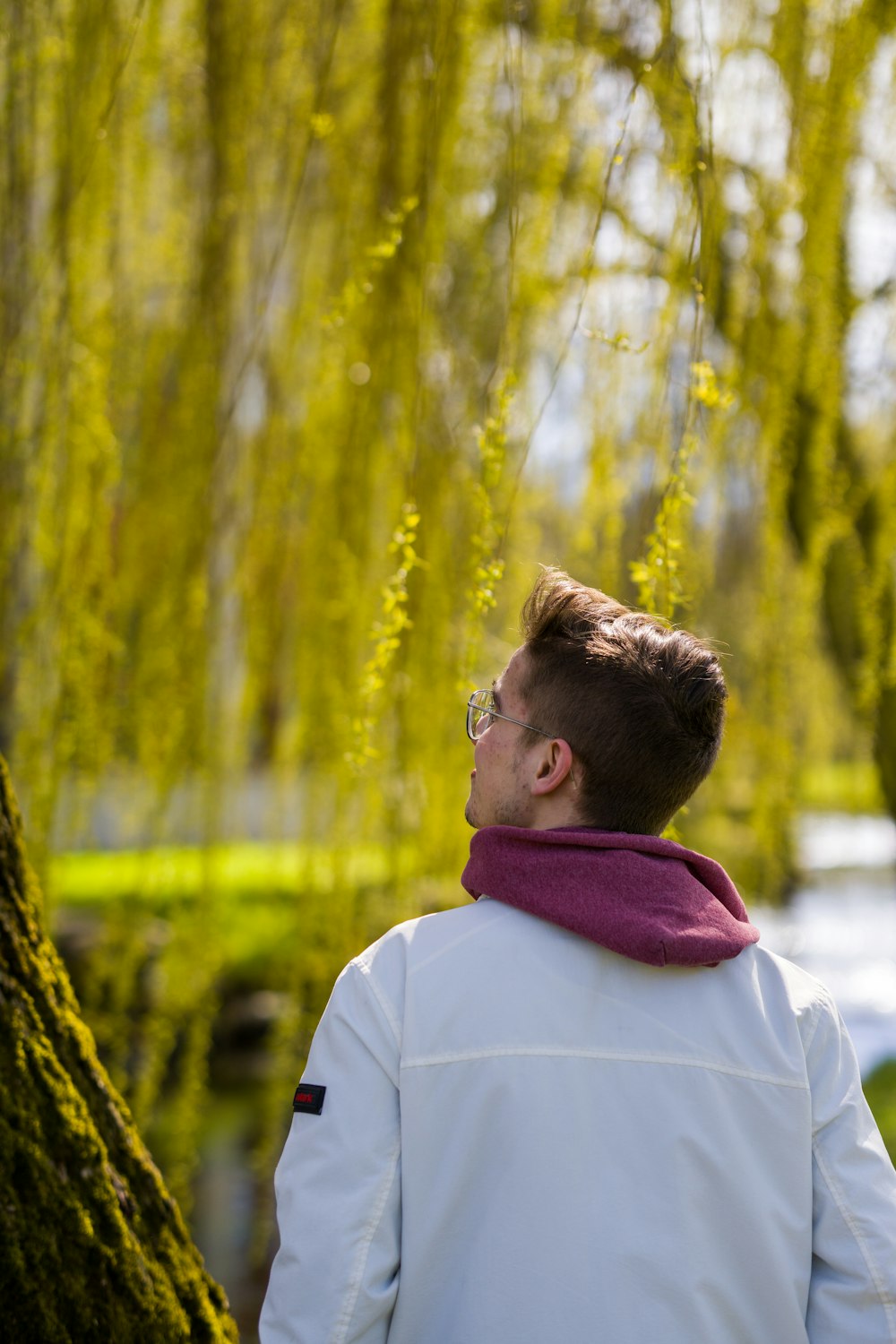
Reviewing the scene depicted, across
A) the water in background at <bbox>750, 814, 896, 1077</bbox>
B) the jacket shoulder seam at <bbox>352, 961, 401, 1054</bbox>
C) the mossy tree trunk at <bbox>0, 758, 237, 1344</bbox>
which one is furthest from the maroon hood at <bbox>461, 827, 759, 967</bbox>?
the water in background at <bbox>750, 814, 896, 1077</bbox>

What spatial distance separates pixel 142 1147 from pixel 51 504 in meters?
1.61

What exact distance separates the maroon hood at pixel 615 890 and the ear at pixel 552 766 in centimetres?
4

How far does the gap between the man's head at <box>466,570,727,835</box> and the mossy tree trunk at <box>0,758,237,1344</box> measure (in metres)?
0.47

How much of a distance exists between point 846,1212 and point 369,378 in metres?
1.87

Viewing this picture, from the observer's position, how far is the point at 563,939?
0.94m

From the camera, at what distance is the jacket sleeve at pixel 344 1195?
875 mm

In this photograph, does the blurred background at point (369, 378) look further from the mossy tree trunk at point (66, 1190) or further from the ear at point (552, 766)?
the mossy tree trunk at point (66, 1190)

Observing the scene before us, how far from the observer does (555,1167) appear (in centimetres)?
88

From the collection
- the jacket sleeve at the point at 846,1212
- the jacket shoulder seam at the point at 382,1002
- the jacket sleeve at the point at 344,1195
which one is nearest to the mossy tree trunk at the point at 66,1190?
the jacket sleeve at the point at 344,1195

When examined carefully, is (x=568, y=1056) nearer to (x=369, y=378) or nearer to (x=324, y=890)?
(x=369, y=378)

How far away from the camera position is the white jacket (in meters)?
0.88

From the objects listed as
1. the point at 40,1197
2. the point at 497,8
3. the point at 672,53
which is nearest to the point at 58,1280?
the point at 40,1197

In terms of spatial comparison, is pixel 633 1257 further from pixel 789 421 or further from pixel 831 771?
pixel 831 771

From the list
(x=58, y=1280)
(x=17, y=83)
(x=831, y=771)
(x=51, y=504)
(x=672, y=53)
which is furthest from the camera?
(x=831, y=771)
